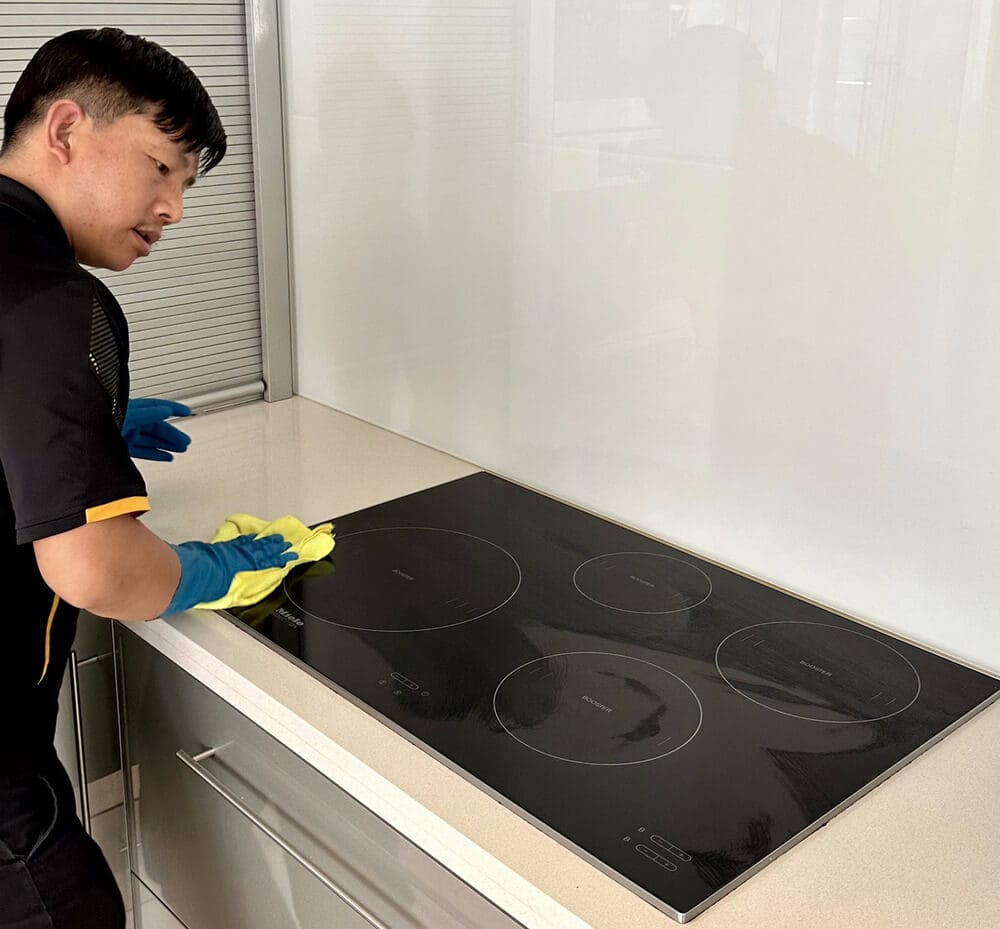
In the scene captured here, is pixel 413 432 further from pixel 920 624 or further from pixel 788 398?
pixel 920 624

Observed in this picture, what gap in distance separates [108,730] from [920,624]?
3.13ft

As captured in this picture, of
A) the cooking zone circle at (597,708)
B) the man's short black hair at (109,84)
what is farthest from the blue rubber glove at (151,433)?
the cooking zone circle at (597,708)

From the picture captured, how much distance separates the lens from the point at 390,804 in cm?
97

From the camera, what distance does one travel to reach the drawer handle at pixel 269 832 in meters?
1.05

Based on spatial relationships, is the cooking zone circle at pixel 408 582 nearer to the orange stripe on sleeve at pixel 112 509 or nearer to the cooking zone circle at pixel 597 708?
the cooking zone circle at pixel 597 708

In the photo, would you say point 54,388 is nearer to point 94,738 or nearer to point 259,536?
point 259,536

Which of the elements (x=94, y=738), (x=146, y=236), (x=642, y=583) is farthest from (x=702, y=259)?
(x=94, y=738)

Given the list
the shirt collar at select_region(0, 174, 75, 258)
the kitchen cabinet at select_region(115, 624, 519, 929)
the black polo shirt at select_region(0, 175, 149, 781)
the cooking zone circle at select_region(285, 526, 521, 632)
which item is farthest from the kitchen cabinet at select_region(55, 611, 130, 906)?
the shirt collar at select_region(0, 174, 75, 258)

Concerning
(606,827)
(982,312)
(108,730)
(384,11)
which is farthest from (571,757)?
(384,11)

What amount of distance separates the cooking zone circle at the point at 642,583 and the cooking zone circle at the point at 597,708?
0.12 meters

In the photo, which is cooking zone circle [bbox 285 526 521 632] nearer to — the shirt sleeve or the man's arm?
the man's arm

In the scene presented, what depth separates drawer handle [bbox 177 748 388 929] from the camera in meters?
1.05

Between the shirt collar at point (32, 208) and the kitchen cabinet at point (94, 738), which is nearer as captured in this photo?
the shirt collar at point (32, 208)

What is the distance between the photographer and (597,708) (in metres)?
1.08
